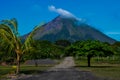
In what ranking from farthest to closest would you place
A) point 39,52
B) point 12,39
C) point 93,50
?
point 39,52 → point 93,50 → point 12,39

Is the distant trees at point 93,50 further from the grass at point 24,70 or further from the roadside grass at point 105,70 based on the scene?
the grass at point 24,70

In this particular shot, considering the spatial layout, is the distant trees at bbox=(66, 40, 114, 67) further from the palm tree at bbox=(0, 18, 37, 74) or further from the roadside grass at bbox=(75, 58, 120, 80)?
the palm tree at bbox=(0, 18, 37, 74)

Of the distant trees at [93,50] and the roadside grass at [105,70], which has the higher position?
the distant trees at [93,50]

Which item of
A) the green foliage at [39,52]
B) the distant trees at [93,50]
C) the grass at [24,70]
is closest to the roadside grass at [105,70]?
the distant trees at [93,50]

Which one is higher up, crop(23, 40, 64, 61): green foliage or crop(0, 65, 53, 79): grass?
crop(23, 40, 64, 61): green foliage

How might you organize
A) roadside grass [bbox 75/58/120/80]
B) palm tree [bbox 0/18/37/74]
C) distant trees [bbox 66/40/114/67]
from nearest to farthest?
1. roadside grass [bbox 75/58/120/80]
2. palm tree [bbox 0/18/37/74]
3. distant trees [bbox 66/40/114/67]

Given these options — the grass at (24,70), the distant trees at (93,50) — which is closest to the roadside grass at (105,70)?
the distant trees at (93,50)

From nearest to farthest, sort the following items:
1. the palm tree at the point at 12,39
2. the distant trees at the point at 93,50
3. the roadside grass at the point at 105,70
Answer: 1. the roadside grass at the point at 105,70
2. the palm tree at the point at 12,39
3. the distant trees at the point at 93,50

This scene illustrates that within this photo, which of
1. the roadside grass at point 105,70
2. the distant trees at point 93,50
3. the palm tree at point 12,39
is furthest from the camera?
the distant trees at point 93,50

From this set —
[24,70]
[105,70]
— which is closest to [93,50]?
[105,70]

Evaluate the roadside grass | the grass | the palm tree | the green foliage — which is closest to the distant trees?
the roadside grass

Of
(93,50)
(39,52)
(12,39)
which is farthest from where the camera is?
(39,52)

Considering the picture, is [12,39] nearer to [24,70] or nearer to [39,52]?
[24,70]

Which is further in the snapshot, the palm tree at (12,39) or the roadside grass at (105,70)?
the palm tree at (12,39)
